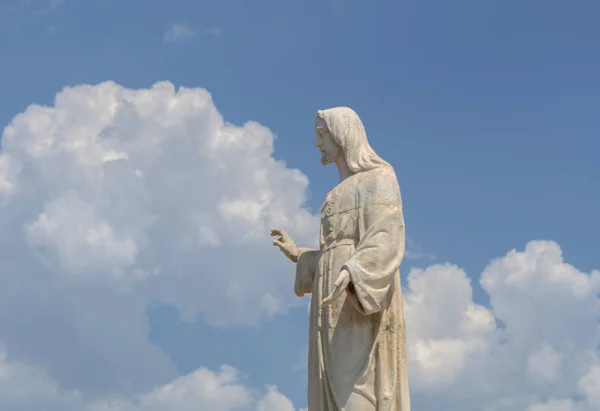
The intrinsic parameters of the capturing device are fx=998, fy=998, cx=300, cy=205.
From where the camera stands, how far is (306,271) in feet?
46.3

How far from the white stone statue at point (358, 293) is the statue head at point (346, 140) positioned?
0.01 m

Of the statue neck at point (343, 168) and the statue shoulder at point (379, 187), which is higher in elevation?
the statue neck at point (343, 168)

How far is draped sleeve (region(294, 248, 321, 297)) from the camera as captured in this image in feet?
46.1

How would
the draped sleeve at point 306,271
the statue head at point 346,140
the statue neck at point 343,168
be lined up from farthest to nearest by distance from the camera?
the draped sleeve at point 306,271 → the statue neck at point 343,168 → the statue head at point 346,140

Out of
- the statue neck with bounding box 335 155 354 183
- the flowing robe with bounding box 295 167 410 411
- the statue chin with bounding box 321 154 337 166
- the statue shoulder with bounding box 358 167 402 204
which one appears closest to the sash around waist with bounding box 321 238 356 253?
the flowing robe with bounding box 295 167 410 411

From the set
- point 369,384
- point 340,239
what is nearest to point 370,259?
point 340,239

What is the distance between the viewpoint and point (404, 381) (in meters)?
13.0

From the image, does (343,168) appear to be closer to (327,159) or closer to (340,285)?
(327,159)

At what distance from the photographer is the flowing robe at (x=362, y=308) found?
12.8 meters

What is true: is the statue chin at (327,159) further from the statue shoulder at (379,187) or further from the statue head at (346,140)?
the statue shoulder at (379,187)

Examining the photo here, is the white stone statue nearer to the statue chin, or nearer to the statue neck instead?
the statue neck

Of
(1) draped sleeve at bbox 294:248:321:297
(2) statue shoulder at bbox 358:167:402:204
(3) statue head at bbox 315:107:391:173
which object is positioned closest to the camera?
(2) statue shoulder at bbox 358:167:402:204

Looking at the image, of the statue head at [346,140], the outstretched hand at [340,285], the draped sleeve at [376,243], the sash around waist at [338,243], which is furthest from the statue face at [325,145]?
the outstretched hand at [340,285]

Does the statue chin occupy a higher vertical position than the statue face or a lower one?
lower
